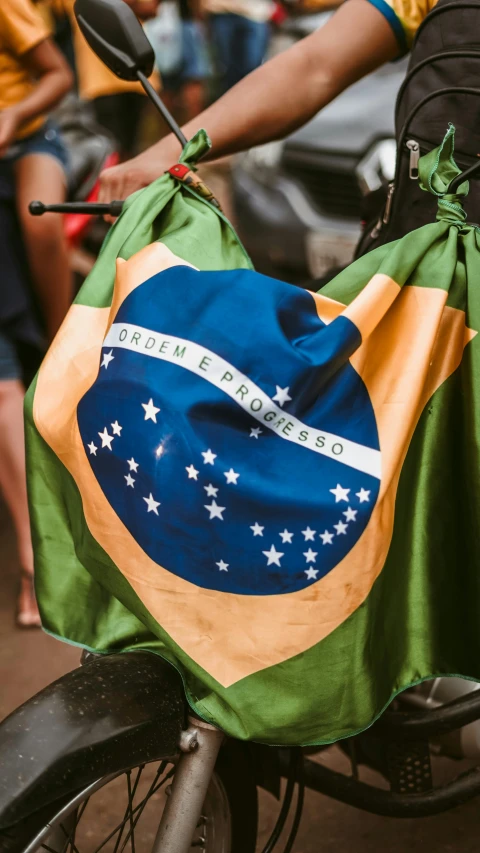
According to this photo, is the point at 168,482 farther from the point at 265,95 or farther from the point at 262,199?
the point at 262,199

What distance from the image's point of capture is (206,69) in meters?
8.05

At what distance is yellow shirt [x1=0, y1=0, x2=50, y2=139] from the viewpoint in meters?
3.05

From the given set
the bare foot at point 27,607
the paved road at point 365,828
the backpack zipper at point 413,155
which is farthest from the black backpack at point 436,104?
the bare foot at point 27,607

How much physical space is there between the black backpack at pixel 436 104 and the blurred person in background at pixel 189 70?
20.1 feet

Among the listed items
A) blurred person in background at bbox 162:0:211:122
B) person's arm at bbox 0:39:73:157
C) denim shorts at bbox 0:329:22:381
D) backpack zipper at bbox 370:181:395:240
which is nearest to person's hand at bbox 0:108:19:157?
→ person's arm at bbox 0:39:73:157

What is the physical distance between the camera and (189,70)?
7.83 metres

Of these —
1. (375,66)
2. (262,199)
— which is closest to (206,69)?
(262,199)

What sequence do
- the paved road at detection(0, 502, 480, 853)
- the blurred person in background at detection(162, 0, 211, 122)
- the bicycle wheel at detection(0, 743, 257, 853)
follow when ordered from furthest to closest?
1. the blurred person in background at detection(162, 0, 211, 122)
2. the paved road at detection(0, 502, 480, 853)
3. the bicycle wheel at detection(0, 743, 257, 853)

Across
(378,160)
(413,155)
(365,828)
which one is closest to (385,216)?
(413,155)

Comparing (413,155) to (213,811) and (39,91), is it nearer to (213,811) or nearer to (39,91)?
(213,811)

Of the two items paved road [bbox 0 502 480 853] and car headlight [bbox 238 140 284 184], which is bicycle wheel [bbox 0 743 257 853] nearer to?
paved road [bbox 0 502 480 853]

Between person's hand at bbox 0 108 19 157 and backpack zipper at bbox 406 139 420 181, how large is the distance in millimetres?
1716

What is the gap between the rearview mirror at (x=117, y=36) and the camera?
1.75 m

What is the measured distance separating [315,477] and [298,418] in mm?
80
